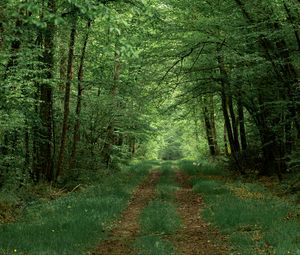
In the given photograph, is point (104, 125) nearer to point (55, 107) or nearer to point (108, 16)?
point (55, 107)

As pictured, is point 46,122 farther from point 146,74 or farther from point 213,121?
point 213,121

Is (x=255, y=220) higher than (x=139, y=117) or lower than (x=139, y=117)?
lower

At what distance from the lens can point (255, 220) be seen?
11.4 metres

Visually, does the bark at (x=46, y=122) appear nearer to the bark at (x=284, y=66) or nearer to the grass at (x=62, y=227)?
the grass at (x=62, y=227)

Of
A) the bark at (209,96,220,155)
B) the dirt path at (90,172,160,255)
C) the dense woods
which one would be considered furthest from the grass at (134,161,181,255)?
the bark at (209,96,220,155)

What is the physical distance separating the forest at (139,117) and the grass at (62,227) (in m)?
0.05

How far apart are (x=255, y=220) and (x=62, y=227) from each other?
5391 mm

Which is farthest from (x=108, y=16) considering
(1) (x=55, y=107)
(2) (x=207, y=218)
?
(1) (x=55, y=107)

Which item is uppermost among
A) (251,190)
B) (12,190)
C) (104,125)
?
(104,125)

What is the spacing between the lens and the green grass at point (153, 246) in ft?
28.6

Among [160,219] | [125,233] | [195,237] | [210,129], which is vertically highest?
[210,129]

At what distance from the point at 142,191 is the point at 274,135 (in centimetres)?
727

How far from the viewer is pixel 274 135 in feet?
66.8

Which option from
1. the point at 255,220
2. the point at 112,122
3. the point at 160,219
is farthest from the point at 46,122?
the point at 255,220
